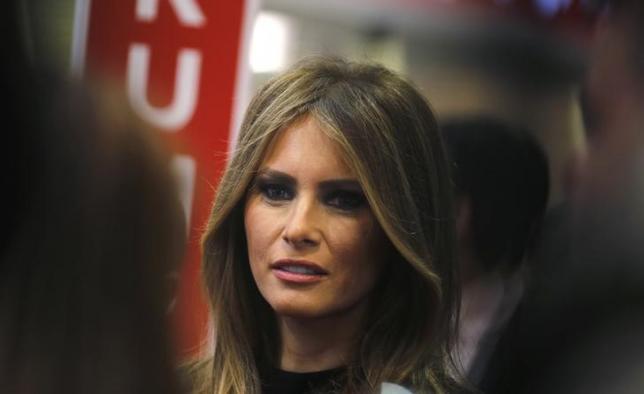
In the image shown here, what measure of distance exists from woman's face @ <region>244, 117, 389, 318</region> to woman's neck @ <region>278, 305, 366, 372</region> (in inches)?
0.9

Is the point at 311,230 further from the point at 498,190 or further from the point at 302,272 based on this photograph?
the point at 498,190

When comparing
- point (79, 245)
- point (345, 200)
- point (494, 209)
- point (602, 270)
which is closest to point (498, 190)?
point (494, 209)

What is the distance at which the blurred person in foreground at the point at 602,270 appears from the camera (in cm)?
165

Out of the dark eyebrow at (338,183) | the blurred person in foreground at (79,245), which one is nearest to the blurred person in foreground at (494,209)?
the dark eyebrow at (338,183)

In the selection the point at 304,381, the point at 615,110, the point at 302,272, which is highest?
the point at 615,110

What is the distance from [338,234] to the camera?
122 cm

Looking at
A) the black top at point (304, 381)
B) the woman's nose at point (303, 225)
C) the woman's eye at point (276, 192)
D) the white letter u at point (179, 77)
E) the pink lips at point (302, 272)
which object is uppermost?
the white letter u at point (179, 77)

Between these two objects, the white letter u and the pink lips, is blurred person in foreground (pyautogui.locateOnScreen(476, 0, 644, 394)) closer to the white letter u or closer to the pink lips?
the pink lips

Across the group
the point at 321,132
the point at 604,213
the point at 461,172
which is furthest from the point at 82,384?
the point at 604,213

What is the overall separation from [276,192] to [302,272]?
10 cm

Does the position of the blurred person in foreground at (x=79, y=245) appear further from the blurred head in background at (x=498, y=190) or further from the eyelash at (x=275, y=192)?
the blurred head in background at (x=498, y=190)

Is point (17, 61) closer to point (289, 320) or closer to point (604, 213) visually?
point (289, 320)

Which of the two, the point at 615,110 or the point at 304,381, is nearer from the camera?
the point at 304,381

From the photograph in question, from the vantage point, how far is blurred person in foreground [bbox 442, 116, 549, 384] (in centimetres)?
163
